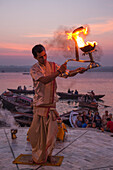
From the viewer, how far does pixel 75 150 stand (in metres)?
6.02

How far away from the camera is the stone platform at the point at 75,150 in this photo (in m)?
4.93

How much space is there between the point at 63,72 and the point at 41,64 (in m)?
0.55

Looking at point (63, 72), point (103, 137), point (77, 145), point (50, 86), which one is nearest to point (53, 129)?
point (50, 86)

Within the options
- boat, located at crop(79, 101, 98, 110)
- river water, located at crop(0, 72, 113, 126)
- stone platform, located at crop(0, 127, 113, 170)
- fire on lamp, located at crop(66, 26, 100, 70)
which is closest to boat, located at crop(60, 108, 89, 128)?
river water, located at crop(0, 72, 113, 126)

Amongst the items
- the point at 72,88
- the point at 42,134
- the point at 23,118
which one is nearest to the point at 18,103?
the point at 23,118

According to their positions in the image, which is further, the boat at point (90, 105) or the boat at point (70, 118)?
Result: the boat at point (90, 105)

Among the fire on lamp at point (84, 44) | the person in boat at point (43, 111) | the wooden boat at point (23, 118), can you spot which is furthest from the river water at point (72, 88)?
the fire on lamp at point (84, 44)

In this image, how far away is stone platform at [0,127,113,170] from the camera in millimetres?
4930

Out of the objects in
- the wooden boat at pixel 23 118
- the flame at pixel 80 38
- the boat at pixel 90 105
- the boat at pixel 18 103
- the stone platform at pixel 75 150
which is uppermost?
the flame at pixel 80 38

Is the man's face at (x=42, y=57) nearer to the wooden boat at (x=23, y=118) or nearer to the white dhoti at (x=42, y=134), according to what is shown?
the white dhoti at (x=42, y=134)

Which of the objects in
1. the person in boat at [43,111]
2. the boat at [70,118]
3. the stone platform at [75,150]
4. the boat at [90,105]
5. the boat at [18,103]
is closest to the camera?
the person in boat at [43,111]

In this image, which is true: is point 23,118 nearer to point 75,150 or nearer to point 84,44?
point 75,150

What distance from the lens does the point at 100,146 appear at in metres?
6.39

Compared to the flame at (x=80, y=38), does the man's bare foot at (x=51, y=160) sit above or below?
below
